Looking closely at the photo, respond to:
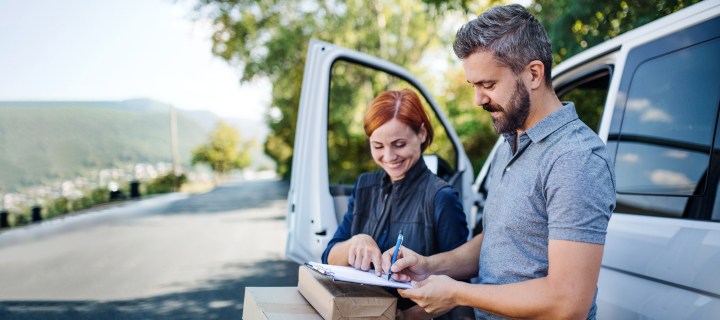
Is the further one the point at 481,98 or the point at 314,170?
the point at 314,170

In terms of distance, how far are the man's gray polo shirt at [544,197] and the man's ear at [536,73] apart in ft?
0.33

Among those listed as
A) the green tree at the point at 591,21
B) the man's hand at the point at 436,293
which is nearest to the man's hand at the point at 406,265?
the man's hand at the point at 436,293

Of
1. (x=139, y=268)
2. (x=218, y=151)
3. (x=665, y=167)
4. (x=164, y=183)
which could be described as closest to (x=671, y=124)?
(x=665, y=167)

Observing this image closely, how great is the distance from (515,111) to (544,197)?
0.26 metres

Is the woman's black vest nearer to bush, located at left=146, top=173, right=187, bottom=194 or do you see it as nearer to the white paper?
the white paper

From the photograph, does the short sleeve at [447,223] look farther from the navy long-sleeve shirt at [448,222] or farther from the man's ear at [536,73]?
the man's ear at [536,73]

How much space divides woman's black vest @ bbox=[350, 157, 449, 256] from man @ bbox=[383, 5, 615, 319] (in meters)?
0.29

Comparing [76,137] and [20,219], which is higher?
[76,137]

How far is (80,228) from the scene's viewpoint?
33.4ft

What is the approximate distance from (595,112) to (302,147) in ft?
10.3

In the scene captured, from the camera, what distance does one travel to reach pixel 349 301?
1.13m

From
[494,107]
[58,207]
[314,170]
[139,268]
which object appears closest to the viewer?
[494,107]

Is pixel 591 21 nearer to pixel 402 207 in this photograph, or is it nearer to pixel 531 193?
pixel 402 207

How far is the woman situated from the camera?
1.60 metres
